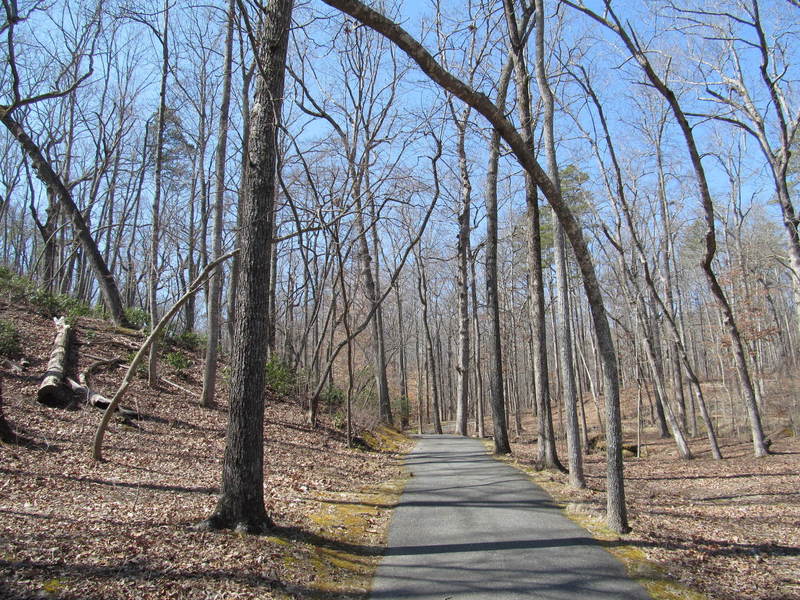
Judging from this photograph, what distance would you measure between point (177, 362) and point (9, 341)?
163 inches

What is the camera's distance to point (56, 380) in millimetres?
9539

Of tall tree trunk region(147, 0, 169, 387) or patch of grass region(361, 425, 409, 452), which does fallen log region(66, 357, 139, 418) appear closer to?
tall tree trunk region(147, 0, 169, 387)

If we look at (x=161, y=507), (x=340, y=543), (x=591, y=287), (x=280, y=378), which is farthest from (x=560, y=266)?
(x=280, y=378)

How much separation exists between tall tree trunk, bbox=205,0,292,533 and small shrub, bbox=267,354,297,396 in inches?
426

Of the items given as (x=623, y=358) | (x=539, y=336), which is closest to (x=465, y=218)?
(x=539, y=336)

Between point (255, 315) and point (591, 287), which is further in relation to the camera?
point (591, 287)

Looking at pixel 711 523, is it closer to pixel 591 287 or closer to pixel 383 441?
pixel 591 287

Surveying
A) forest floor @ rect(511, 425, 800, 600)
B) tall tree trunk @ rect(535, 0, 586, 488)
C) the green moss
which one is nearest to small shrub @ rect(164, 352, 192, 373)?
the green moss

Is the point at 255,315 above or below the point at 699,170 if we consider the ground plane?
below

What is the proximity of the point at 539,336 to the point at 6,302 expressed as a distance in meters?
14.3

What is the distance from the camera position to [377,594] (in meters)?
4.22

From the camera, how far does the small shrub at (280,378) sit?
16.1m

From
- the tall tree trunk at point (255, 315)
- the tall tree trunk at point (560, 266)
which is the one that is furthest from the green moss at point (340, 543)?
the tall tree trunk at point (560, 266)

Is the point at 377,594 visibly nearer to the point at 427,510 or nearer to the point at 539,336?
the point at 427,510
